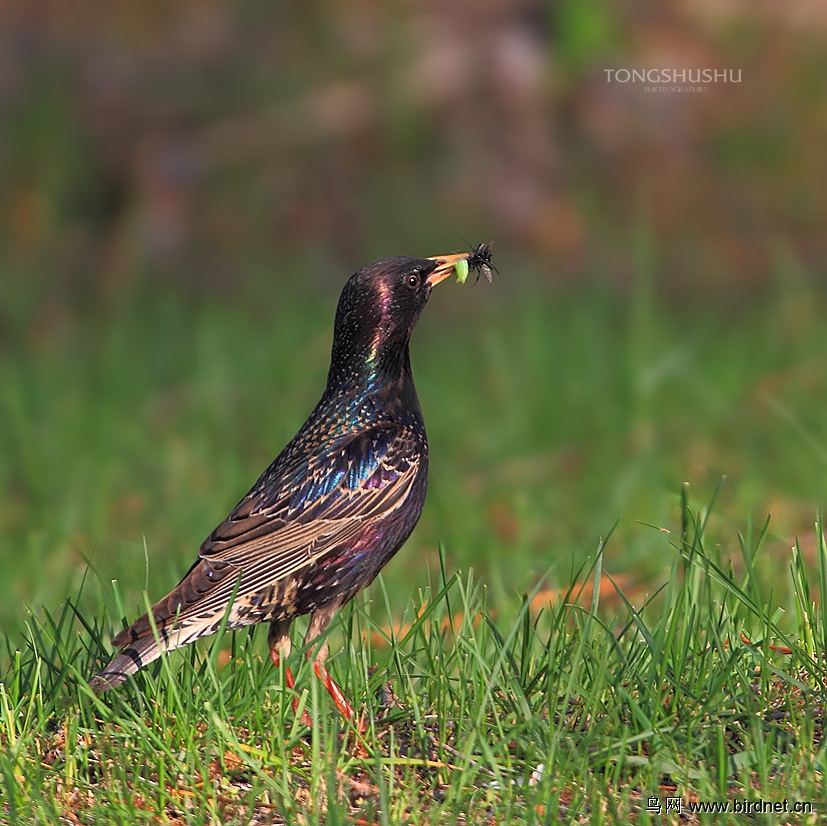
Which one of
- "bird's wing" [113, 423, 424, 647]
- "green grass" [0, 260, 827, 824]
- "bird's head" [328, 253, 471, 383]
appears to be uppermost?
"bird's head" [328, 253, 471, 383]

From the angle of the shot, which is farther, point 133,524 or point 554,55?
point 554,55

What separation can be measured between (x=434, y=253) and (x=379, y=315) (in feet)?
18.0

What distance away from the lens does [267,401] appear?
8.62m

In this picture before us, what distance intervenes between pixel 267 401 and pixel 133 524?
4.69 ft

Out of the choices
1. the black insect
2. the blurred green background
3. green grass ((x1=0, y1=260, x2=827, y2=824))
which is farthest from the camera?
the blurred green background

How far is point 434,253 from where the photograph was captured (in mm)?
10062

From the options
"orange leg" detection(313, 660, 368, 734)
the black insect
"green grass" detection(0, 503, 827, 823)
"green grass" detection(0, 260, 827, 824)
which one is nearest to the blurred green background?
"green grass" detection(0, 260, 827, 824)

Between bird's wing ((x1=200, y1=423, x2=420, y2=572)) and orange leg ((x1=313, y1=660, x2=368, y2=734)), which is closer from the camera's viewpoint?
orange leg ((x1=313, y1=660, x2=368, y2=734))

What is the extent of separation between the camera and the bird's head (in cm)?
462

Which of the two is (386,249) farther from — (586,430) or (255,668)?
(255,668)

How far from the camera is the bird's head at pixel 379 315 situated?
4.62m

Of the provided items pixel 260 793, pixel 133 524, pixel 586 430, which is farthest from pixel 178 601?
pixel 586 430

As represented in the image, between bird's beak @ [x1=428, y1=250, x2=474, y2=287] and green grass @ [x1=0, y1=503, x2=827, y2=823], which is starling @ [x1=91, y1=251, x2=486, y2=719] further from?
green grass @ [x1=0, y1=503, x2=827, y2=823]

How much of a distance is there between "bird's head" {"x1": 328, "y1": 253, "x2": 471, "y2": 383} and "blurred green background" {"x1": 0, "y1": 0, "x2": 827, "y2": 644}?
64.4 inches
